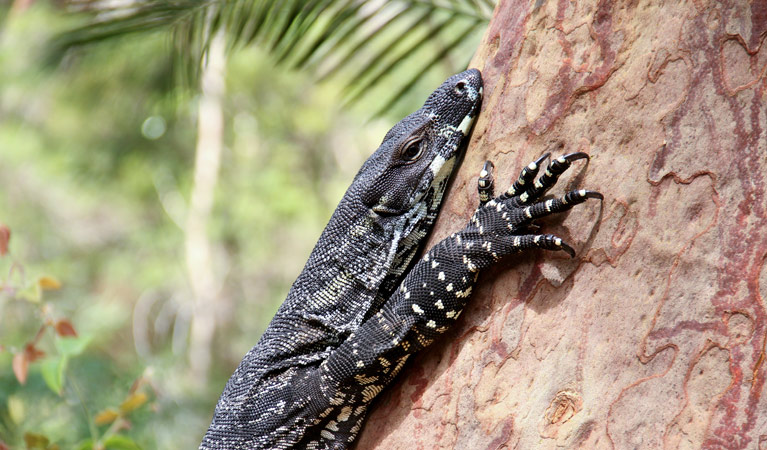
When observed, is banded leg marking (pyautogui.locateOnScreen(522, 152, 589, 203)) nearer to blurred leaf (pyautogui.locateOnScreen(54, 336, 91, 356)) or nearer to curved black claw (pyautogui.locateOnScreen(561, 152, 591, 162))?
curved black claw (pyautogui.locateOnScreen(561, 152, 591, 162))

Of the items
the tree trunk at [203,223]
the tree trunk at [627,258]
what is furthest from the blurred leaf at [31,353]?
the tree trunk at [203,223]

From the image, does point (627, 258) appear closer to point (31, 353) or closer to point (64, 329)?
point (64, 329)

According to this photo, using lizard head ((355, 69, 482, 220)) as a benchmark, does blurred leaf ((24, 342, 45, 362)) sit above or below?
below

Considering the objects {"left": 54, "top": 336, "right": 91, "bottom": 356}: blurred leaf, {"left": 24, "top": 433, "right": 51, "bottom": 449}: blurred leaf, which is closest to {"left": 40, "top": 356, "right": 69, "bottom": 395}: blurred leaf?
{"left": 54, "top": 336, "right": 91, "bottom": 356}: blurred leaf

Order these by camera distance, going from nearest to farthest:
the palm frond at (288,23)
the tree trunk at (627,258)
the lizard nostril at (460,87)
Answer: the tree trunk at (627,258)
the lizard nostril at (460,87)
the palm frond at (288,23)

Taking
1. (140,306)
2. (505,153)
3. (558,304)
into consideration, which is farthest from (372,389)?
(140,306)

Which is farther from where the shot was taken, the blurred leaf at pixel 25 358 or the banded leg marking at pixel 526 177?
the blurred leaf at pixel 25 358

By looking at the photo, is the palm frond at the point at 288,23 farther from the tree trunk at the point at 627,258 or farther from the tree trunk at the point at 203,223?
the tree trunk at the point at 203,223
